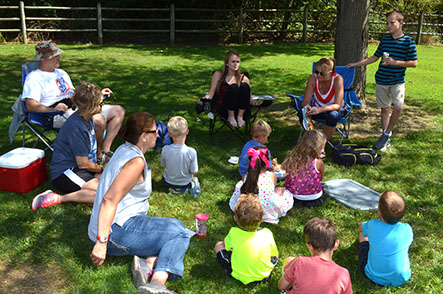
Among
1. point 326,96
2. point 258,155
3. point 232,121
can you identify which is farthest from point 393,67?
point 258,155

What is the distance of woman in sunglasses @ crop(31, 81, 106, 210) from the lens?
4148 mm

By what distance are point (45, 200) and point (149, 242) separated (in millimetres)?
1536

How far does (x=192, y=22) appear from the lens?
1772 cm

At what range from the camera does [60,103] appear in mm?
5141

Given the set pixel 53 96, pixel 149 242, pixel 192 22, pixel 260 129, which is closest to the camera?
pixel 149 242

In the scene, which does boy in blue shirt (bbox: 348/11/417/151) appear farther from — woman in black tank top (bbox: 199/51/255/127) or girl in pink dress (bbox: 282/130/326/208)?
girl in pink dress (bbox: 282/130/326/208)

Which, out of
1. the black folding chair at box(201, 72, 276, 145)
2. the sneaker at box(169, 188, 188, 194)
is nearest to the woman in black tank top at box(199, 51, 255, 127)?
the black folding chair at box(201, 72, 276, 145)

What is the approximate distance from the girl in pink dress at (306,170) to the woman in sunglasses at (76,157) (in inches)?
77.6

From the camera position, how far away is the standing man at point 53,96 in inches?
198

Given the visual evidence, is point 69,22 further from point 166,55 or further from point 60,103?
point 60,103

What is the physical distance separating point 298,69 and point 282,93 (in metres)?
3.16

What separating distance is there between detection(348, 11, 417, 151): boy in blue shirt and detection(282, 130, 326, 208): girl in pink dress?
2071mm

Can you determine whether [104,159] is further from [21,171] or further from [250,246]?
[250,246]

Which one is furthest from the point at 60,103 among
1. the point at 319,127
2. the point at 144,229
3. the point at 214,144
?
the point at 319,127
